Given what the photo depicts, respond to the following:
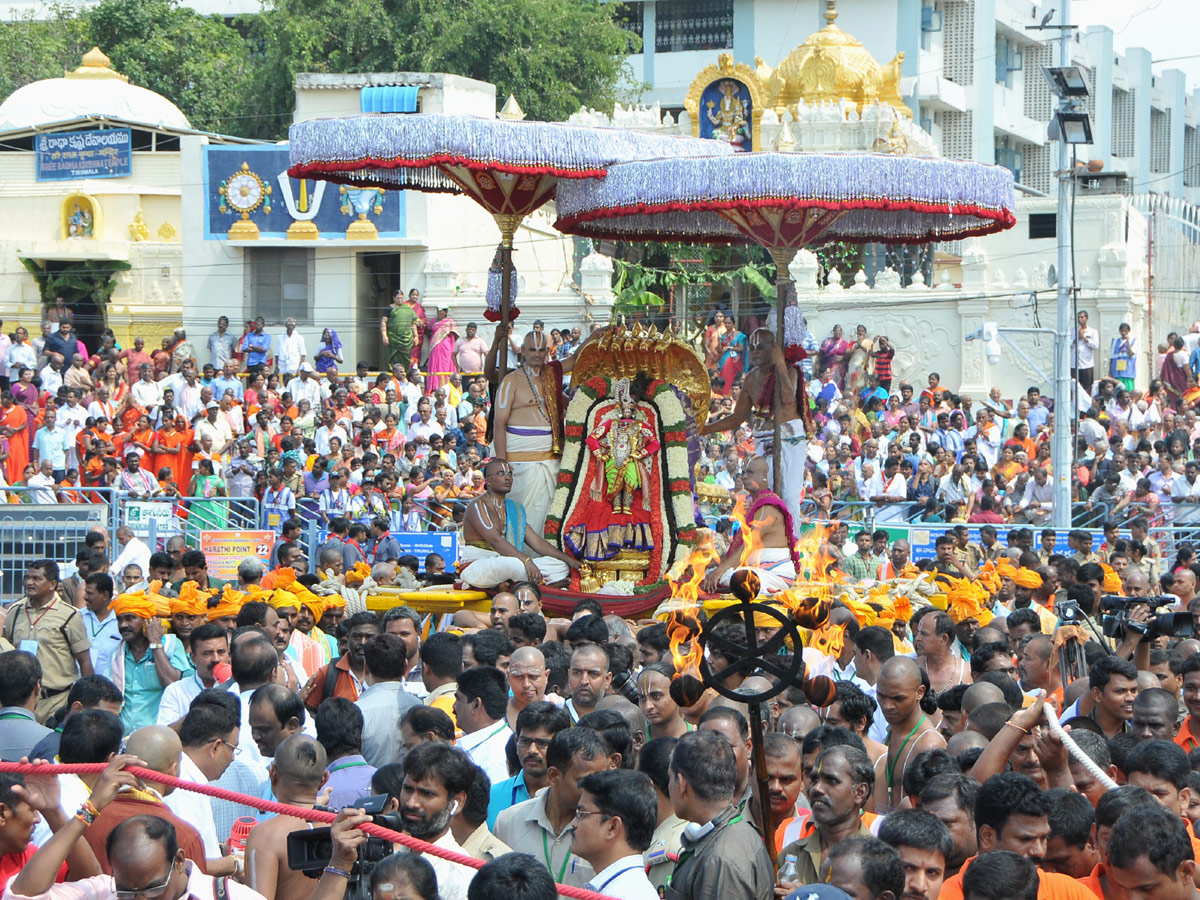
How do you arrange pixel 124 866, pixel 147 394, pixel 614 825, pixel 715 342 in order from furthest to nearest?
pixel 715 342, pixel 147 394, pixel 614 825, pixel 124 866

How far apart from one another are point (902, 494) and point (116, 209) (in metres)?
16.9

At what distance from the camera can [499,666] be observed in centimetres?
752

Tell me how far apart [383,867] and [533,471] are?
24.1ft

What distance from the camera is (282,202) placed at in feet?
89.7

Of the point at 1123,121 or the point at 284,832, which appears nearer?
the point at 284,832

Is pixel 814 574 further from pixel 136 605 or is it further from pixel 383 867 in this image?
pixel 383 867

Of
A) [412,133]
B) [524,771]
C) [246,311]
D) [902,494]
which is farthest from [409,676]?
[246,311]

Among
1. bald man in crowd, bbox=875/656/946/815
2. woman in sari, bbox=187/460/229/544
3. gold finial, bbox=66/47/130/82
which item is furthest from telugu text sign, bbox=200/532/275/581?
gold finial, bbox=66/47/130/82

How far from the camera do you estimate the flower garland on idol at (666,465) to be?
11242 mm

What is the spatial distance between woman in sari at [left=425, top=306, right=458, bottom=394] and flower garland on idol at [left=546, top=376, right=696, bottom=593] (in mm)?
10791

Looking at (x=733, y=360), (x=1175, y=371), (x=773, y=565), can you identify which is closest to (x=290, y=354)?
(x=733, y=360)

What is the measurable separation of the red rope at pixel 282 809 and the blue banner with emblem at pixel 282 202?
73.1ft

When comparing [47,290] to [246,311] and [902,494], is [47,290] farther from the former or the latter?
[902,494]

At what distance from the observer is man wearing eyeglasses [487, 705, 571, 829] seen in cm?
583
